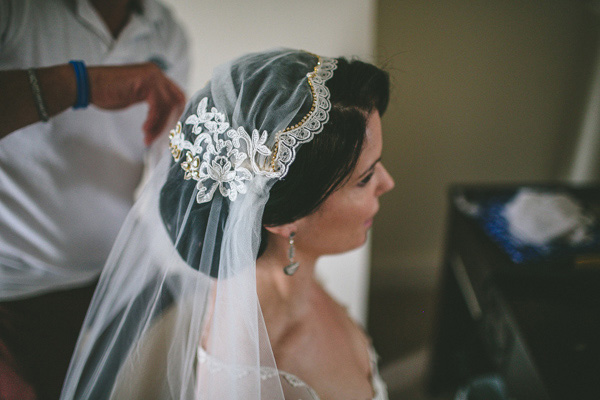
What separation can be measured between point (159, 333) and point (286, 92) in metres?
0.59

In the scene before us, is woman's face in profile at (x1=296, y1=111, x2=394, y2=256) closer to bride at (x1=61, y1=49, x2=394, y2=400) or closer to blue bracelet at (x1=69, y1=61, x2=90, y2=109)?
bride at (x1=61, y1=49, x2=394, y2=400)

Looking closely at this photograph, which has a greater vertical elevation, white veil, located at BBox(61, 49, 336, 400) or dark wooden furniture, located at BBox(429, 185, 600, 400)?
white veil, located at BBox(61, 49, 336, 400)

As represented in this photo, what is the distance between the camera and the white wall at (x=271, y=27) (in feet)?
3.86

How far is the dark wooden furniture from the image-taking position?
29.7 inches

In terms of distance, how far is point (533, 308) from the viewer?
895 millimetres

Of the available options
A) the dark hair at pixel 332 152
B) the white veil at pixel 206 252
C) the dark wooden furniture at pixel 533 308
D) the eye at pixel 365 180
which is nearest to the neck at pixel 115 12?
the white veil at pixel 206 252

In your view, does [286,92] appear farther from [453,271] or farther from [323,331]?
[453,271]

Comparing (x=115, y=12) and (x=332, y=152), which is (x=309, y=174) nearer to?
(x=332, y=152)

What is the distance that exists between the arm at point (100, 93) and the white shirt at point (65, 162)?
15cm

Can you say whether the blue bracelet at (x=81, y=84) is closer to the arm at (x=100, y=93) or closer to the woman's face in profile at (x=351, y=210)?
the arm at (x=100, y=93)

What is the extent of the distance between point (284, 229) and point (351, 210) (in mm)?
147

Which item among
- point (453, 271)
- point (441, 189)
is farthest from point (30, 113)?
point (441, 189)

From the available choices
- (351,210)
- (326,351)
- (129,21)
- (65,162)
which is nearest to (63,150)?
(65,162)

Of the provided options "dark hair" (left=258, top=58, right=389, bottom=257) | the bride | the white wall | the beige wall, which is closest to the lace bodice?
the bride
